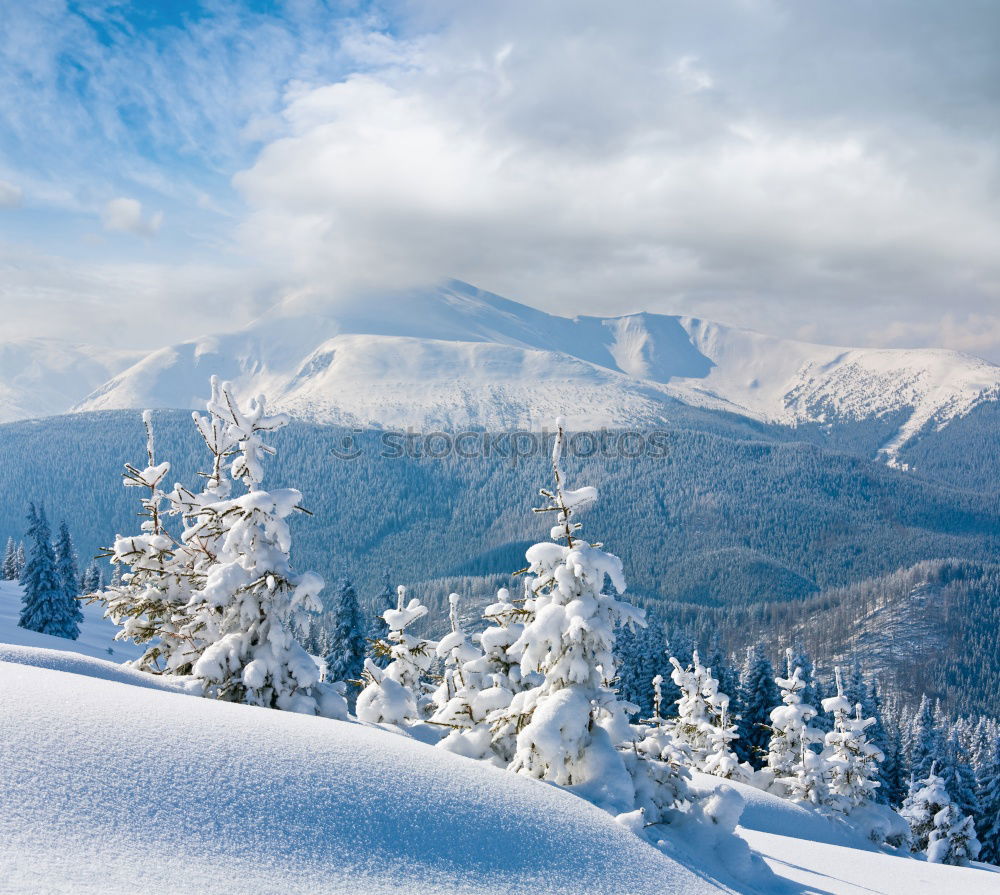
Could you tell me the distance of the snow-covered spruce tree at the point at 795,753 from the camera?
29.9 meters

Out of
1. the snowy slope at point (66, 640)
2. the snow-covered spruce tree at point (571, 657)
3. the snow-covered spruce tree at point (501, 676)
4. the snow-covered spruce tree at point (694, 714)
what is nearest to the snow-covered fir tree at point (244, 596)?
the snow-covered spruce tree at point (501, 676)

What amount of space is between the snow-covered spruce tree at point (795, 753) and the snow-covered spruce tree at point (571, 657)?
22.7 meters

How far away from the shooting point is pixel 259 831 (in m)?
7.19

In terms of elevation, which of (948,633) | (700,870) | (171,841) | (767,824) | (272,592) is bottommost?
(948,633)

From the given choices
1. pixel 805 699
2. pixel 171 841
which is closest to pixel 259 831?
pixel 171 841

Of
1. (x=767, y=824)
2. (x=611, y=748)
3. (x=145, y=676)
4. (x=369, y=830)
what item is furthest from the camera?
(x=767, y=824)

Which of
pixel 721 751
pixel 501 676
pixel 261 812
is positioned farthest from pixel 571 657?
pixel 721 751

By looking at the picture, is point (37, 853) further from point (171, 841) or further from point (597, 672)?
point (597, 672)

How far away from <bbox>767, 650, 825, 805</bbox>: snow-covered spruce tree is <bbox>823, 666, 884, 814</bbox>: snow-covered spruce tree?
2.30ft

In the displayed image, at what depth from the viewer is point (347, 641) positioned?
146 feet

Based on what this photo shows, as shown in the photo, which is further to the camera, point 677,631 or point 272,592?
point 677,631

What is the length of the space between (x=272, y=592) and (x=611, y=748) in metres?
6.74

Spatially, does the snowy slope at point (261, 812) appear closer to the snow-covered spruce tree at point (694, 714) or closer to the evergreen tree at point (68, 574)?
the snow-covered spruce tree at point (694, 714)

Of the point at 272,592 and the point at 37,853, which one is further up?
the point at 272,592
